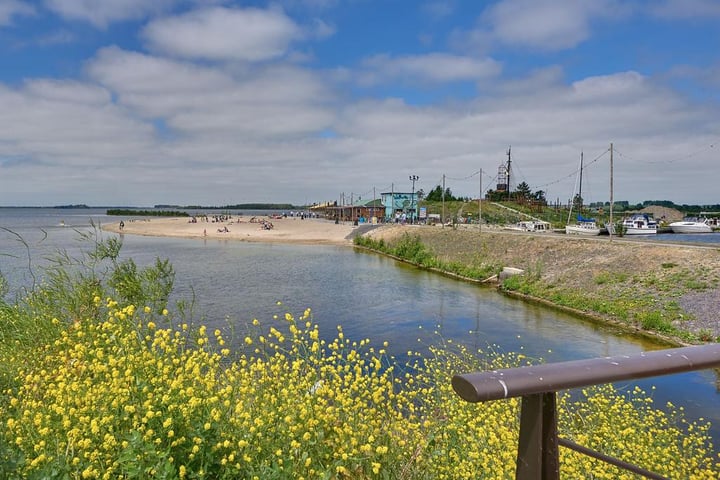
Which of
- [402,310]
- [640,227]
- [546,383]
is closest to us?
[546,383]

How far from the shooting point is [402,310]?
23344 mm

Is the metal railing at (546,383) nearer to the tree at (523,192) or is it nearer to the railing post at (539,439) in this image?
the railing post at (539,439)

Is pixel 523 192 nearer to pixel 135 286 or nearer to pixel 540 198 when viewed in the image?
pixel 540 198

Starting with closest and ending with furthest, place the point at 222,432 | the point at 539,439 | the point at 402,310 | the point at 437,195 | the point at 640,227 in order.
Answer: the point at 539,439
the point at 222,432
the point at 402,310
the point at 640,227
the point at 437,195

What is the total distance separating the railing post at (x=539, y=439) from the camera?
165cm

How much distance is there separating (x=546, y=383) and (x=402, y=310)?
72.4ft

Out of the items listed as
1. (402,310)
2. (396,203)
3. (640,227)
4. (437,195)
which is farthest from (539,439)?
(437,195)

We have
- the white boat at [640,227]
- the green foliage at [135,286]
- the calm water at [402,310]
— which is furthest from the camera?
the white boat at [640,227]

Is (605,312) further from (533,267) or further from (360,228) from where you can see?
(360,228)

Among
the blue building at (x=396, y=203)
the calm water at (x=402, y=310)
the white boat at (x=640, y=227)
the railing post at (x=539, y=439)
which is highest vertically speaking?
the blue building at (x=396, y=203)

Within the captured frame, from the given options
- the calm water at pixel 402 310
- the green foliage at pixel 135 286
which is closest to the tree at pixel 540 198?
→ the calm water at pixel 402 310

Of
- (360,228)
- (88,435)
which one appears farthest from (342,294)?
(360,228)

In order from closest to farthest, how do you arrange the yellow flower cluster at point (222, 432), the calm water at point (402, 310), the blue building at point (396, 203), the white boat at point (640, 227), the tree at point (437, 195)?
the yellow flower cluster at point (222, 432) → the calm water at point (402, 310) → the white boat at point (640, 227) → the blue building at point (396, 203) → the tree at point (437, 195)

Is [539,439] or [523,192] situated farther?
[523,192]
